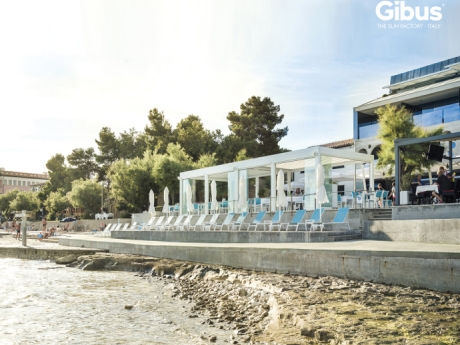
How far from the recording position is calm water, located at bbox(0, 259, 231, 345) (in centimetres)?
732

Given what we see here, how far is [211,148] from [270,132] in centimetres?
687

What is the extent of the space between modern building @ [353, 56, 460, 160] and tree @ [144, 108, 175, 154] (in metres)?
19.4

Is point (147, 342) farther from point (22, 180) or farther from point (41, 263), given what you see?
point (22, 180)

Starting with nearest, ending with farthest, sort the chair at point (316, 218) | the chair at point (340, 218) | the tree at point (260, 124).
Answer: the chair at point (340, 218) < the chair at point (316, 218) < the tree at point (260, 124)

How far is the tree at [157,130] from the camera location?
45969mm

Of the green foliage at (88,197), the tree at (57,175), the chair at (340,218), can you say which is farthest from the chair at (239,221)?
the tree at (57,175)

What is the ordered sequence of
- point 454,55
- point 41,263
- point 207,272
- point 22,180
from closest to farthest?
1. point 207,272
2. point 41,263
3. point 454,55
4. point 22,180

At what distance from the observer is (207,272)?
40.6 ft

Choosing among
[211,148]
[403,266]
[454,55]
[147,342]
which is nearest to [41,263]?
[147,342]

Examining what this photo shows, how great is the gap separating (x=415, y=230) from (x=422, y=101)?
21.0 meters

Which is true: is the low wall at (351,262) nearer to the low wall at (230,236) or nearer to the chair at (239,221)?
the low wall at (230,236)

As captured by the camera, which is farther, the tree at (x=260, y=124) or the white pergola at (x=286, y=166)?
the tree at (x=260, y=124)

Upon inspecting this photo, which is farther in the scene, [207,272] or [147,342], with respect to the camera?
[207,272]

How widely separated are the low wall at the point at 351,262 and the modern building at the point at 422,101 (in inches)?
740
